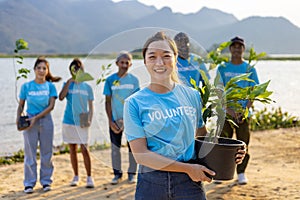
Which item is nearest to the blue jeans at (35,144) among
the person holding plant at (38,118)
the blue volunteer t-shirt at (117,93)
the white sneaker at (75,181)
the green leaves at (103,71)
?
the person holding plant at (38,118)

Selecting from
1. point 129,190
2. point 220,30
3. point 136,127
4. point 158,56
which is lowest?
point 129,190

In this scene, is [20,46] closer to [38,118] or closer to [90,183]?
[38,118]

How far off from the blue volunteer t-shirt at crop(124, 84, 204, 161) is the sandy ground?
1.32 metres

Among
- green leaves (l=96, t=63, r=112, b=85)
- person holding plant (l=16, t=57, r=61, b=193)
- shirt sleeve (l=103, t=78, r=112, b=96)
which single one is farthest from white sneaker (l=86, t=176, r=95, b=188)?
green leaves (l=96, t=63, r=112, b=85)

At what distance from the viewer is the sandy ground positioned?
179 inches

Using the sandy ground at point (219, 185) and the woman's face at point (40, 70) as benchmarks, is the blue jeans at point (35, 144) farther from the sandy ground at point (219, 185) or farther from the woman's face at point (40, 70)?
the woman's face at point (40, 70)

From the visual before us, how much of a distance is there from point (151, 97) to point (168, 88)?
0.10 metres

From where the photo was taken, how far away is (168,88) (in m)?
1.94

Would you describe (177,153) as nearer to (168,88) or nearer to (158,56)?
(168,88)

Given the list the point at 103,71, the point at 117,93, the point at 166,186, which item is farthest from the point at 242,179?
the point at 166,186

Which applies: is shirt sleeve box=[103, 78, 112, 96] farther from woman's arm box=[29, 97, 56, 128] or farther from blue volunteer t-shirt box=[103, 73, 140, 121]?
woman's arm box=[29, 97, 56, 128]

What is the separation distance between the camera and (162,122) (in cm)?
186

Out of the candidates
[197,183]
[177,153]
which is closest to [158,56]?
[177,153]

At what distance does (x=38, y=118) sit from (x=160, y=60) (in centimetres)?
309
